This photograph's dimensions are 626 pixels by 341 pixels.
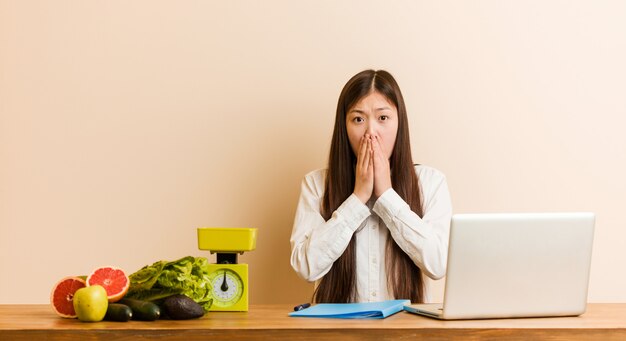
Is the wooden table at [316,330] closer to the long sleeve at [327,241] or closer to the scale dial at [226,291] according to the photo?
the scale dial at [226,291]

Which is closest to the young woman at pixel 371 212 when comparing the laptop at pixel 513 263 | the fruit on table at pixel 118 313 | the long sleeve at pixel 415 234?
the long sleeve at pixel 415 234

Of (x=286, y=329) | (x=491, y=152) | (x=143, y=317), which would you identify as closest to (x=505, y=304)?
(x=286, y=329)

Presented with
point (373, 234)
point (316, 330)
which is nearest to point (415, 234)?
point (373, 234)

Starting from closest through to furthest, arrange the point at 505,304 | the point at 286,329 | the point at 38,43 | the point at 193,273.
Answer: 1. the point at 286,329
2. the point at 505,304
3. the point at 193,273
4. the point at 38,43

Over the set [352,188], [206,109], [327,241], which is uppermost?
[206,109]

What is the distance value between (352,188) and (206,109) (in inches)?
30.3

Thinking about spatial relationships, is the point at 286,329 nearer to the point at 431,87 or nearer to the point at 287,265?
the point at 287,265

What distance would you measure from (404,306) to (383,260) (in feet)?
2.28

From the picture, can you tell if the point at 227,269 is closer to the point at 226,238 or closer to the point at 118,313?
the point at 226,238

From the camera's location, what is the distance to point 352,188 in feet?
9.52

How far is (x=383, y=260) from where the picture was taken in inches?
111

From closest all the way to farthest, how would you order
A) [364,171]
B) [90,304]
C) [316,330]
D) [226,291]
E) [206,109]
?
[316,330], [90,304], [226,291], [364,171], [206,109]

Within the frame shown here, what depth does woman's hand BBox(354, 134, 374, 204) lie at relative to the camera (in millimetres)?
2717

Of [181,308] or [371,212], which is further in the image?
[371,212]
